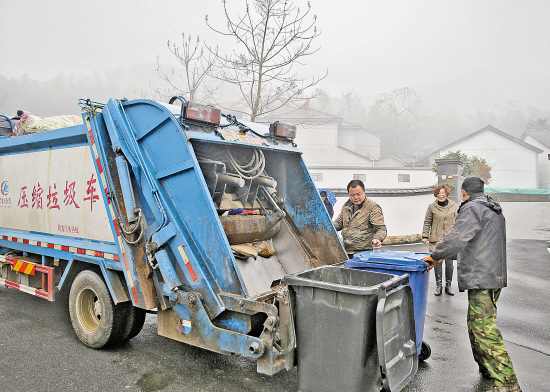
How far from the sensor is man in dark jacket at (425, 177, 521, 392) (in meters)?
3.42

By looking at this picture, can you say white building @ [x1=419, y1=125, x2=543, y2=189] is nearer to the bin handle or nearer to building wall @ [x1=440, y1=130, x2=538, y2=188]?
building wall @ [x1=440, y1=130, x2=538, y2=188]

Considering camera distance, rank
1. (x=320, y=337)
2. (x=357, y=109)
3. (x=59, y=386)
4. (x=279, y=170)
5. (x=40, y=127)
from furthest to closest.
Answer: (x=357, y=109)
(x=40, y=127)
(x=279, y=170)
(x=59, y=386)
(x=320, y=337)

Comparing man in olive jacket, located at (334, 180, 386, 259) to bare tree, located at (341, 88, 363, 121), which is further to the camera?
bare tree, located at (341, 88, 363, 121)

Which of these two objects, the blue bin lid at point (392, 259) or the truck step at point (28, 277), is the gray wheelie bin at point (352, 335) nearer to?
the blue bin lid at point (392, 259)

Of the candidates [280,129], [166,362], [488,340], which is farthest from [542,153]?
[166,362]

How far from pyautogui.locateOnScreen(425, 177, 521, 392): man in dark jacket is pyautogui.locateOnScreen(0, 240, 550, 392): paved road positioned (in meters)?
0.34

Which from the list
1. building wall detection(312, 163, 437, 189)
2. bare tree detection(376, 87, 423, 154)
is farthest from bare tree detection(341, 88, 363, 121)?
building wall detection(312, 163, 437, 189)

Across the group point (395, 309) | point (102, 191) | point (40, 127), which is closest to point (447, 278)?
point (395, 309)

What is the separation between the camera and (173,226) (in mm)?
3318

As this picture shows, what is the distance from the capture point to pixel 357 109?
89.1 meters

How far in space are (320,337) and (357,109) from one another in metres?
90.1

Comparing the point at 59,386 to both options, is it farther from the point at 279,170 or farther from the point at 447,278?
the point at 447,278

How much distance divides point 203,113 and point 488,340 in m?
2.93

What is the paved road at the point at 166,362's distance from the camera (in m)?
3.36
